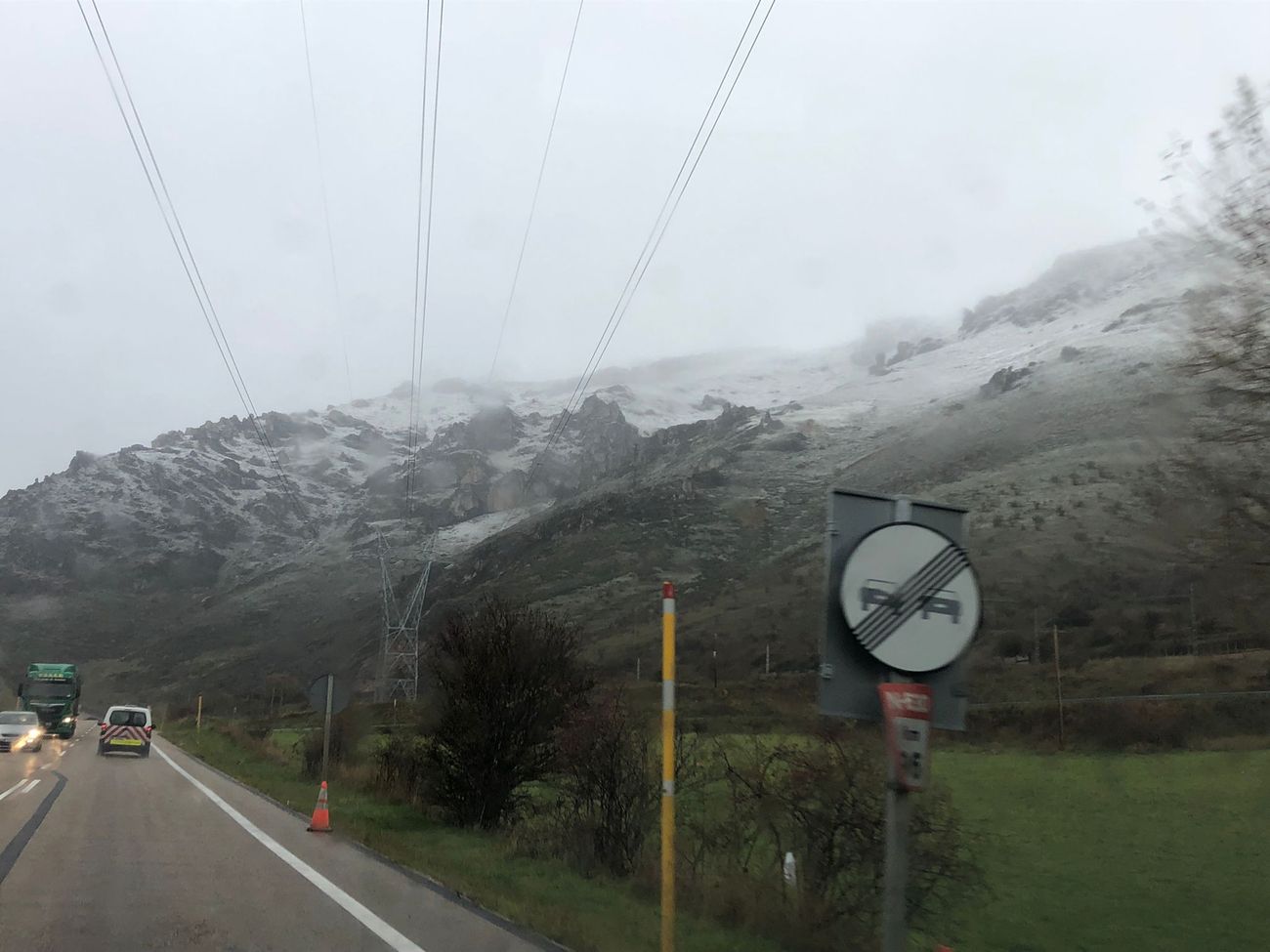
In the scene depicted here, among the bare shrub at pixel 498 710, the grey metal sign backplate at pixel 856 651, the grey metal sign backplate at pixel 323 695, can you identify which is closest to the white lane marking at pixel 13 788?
the grey metal sign backplate at pixel 323 695

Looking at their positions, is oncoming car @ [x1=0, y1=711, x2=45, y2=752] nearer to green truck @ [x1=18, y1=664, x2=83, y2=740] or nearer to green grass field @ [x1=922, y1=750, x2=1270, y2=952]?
green truck @ [x1=18, y1=664, x2=83, y2=740]

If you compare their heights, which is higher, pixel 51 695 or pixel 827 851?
pixel 51 695

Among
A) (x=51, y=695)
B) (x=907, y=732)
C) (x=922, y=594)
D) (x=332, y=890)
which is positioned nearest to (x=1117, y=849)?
(x=332, y=890)

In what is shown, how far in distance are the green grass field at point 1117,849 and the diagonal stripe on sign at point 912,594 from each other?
7.21 metres

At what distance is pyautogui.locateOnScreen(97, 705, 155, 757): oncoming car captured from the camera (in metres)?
40.9

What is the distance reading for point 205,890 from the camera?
37.2ft

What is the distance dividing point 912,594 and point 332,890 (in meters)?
8.28

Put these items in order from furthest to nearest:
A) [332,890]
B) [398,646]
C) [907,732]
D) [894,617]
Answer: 1. [398,646]
2. [332,890]
3. [894,617]
4. [907,732]

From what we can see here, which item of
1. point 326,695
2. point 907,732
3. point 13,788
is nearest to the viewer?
point 907,732

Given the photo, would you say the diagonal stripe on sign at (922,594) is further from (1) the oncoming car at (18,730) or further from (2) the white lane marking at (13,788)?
(1) the oncoming car at (18,730)

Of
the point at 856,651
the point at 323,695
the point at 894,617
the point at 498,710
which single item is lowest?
the point at 498,710

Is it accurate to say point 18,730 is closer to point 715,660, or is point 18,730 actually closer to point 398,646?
point 398,646

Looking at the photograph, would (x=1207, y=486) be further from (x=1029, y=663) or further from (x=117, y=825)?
(x=1029, y=663)

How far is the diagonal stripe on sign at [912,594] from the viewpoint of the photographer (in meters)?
5.46
